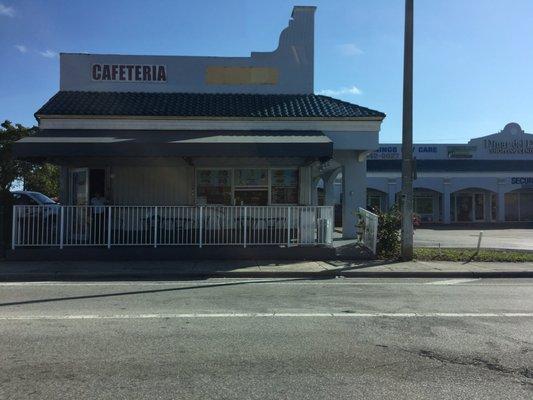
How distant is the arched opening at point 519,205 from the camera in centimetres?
3994

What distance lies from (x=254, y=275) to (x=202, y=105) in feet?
23.9

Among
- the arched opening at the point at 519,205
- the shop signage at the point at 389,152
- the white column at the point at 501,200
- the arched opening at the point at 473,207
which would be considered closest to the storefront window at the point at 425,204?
the arched opening at the point at 473,207

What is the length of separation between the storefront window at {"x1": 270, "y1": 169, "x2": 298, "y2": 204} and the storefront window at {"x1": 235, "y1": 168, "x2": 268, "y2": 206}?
275mm

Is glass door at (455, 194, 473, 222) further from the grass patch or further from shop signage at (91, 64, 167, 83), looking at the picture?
shop signage at (91, 64, 167, 83)

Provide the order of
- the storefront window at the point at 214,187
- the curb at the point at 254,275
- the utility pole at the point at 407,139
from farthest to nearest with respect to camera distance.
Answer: the storefront window at the point at 214,187, the utility pole at the point at 407,139, the curb at the point at 254,275

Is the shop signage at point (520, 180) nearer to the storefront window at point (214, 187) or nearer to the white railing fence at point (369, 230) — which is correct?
the white railing fence at point (369, 230)

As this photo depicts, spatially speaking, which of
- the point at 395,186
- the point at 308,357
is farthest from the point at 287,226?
the point at 395,186

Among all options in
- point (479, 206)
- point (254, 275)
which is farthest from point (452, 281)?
point (479, 206)

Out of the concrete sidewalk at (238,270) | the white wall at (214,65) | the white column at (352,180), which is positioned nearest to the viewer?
the concrete sidewalk at (238,270)

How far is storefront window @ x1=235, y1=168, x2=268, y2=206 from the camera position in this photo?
58.5ft

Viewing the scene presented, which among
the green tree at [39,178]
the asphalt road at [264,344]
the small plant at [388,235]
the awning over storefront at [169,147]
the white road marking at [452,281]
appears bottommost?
the asphalt road at [264,344]

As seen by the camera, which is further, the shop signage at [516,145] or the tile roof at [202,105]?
the shop signage at [516,145]

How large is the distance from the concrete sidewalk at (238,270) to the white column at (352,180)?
5534 mm

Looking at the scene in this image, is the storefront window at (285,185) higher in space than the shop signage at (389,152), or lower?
lower
